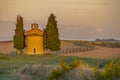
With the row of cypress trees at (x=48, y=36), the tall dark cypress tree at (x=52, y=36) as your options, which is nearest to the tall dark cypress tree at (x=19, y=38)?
the row of cypress trees at (x=48, y=36)

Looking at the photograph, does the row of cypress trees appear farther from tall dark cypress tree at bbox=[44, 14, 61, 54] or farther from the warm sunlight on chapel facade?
the warm sunlight on chapel facade

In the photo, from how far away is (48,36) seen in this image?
3071 inches

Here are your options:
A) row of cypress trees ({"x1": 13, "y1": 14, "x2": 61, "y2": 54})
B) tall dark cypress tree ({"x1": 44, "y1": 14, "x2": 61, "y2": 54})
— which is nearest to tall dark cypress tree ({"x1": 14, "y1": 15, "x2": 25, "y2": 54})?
row of cypress trees ({"x1": 13, "y1": 14, "x2": 61, "y2": 54})

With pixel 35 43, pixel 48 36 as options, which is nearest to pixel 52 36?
pixel 48 36

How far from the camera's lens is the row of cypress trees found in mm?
76569

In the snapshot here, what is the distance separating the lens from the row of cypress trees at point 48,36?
3015 inches

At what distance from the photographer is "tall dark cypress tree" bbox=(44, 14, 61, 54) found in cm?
7644

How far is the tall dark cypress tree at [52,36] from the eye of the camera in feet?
251

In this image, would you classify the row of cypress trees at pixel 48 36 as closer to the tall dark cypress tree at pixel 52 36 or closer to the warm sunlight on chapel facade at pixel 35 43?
the tall dark cypress tree at pixel 52 36

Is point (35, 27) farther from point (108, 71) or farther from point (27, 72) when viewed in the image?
point (108, 71)

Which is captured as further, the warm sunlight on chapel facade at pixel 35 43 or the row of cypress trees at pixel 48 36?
the warm sunlight on chapel facade at pixel 35 43

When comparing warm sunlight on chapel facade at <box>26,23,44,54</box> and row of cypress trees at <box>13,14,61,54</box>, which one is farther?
warm sunlight on chapel facade at <box>26,23,44,54</box>

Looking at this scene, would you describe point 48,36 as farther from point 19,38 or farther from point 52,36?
point 19,38

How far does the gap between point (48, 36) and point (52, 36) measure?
113 centimetres
